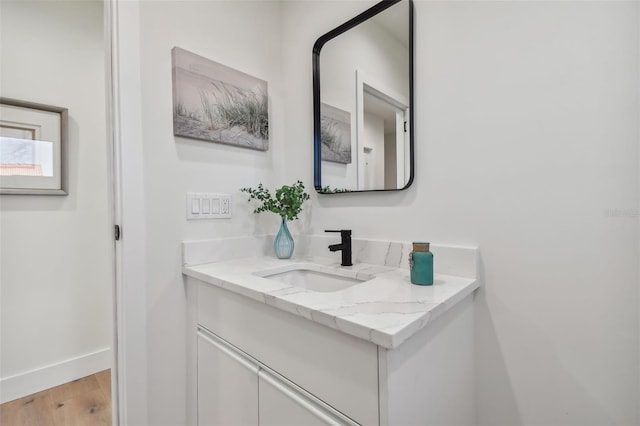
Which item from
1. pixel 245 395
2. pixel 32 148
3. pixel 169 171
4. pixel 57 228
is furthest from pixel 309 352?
pixel 32 148

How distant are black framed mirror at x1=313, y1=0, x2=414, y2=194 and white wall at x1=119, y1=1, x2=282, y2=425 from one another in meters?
0.43

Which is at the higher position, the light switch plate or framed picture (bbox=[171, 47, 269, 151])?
framed picture (bbox=[171, 47, 269, 151])

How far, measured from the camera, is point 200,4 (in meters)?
1.30

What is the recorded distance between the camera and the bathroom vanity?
613 millimetres

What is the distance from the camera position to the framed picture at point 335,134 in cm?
134

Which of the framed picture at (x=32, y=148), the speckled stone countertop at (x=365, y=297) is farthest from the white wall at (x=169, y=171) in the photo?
the framed picture at (x=32, y=148)

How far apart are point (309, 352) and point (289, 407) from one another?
0.60 ft

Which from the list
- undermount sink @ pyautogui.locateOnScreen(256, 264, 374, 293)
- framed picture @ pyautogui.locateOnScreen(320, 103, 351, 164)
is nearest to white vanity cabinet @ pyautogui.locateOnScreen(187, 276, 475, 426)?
undermount sink @ pyautogui.locateOnScreen(256, 264, 374, 293)

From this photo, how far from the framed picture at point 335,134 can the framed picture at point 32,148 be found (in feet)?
5.46

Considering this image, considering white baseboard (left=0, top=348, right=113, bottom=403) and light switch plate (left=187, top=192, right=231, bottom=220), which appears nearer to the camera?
light switch plate (left=187, top=192, right=231, bottom=220)

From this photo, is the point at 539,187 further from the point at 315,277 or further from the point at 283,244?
the point at 283,244

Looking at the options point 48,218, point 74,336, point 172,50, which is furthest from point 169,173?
point 74,336

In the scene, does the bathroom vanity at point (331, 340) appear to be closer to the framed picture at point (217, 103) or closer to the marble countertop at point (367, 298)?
the marble countertop at point (367, 298)

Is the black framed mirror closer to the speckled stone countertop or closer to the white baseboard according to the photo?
the speckled stone countertop
